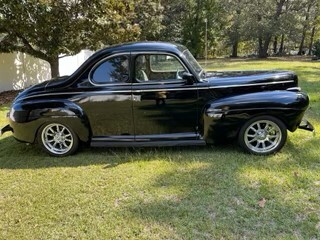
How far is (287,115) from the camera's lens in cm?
424

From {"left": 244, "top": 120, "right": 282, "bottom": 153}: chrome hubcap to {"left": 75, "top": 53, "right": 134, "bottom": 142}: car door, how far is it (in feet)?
5.51

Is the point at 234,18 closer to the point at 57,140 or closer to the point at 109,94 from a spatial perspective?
the point at 109,94

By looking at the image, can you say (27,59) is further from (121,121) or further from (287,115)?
(287,115)

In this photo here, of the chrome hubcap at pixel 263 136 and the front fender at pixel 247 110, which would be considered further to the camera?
the chrome hubcap at pixel 263 136

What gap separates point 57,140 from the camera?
15.3 feet

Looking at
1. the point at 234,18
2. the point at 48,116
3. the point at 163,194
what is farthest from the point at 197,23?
the point at 163,194

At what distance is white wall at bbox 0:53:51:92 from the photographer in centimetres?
1017

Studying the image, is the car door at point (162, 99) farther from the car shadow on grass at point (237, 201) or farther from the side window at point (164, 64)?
the car shadow on grass at point (237, 201)

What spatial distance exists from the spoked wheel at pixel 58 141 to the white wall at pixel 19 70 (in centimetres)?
656

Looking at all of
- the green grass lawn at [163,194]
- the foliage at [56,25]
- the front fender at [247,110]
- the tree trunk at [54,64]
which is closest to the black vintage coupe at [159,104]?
the front fender at [247,110]

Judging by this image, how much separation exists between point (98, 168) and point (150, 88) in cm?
131

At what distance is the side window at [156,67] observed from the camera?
14.5 ft

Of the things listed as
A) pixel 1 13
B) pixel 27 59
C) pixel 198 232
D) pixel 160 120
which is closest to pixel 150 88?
pixel 160 120

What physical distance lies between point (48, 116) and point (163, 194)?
211 centimetres
